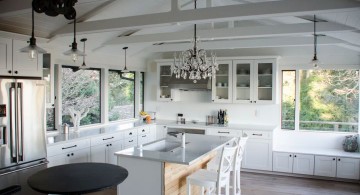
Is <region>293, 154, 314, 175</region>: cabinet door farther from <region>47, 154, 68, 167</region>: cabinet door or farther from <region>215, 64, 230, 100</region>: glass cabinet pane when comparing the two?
<region>47, 154, 68, 167</region>: cabinet door

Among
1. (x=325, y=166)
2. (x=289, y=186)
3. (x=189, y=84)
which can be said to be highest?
(x=189, y=84)

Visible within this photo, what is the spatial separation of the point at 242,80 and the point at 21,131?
427 centimetres

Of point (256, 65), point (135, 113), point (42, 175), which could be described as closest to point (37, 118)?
point (42, 175)

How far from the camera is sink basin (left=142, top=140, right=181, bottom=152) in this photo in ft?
13.7

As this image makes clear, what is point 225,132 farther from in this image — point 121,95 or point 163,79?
point 121,95

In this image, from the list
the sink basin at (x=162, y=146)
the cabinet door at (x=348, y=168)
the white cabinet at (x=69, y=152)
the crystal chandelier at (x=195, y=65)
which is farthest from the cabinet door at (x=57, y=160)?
the cabinet door at (x=348, y=168)

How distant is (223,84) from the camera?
6641mm

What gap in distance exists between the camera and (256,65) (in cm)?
630

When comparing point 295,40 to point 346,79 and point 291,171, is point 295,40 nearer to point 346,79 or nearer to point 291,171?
point 346,79

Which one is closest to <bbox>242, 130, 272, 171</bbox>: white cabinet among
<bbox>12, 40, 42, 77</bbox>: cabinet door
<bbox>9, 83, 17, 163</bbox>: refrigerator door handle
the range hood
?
the range hood

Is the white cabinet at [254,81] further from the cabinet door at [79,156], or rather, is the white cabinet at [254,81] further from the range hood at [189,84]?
the cabinet door at [79,156]

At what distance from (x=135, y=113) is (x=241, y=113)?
246cm

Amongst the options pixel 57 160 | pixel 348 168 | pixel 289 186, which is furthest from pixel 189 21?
pixel 348 168

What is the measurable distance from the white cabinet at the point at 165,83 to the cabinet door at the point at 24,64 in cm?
332
